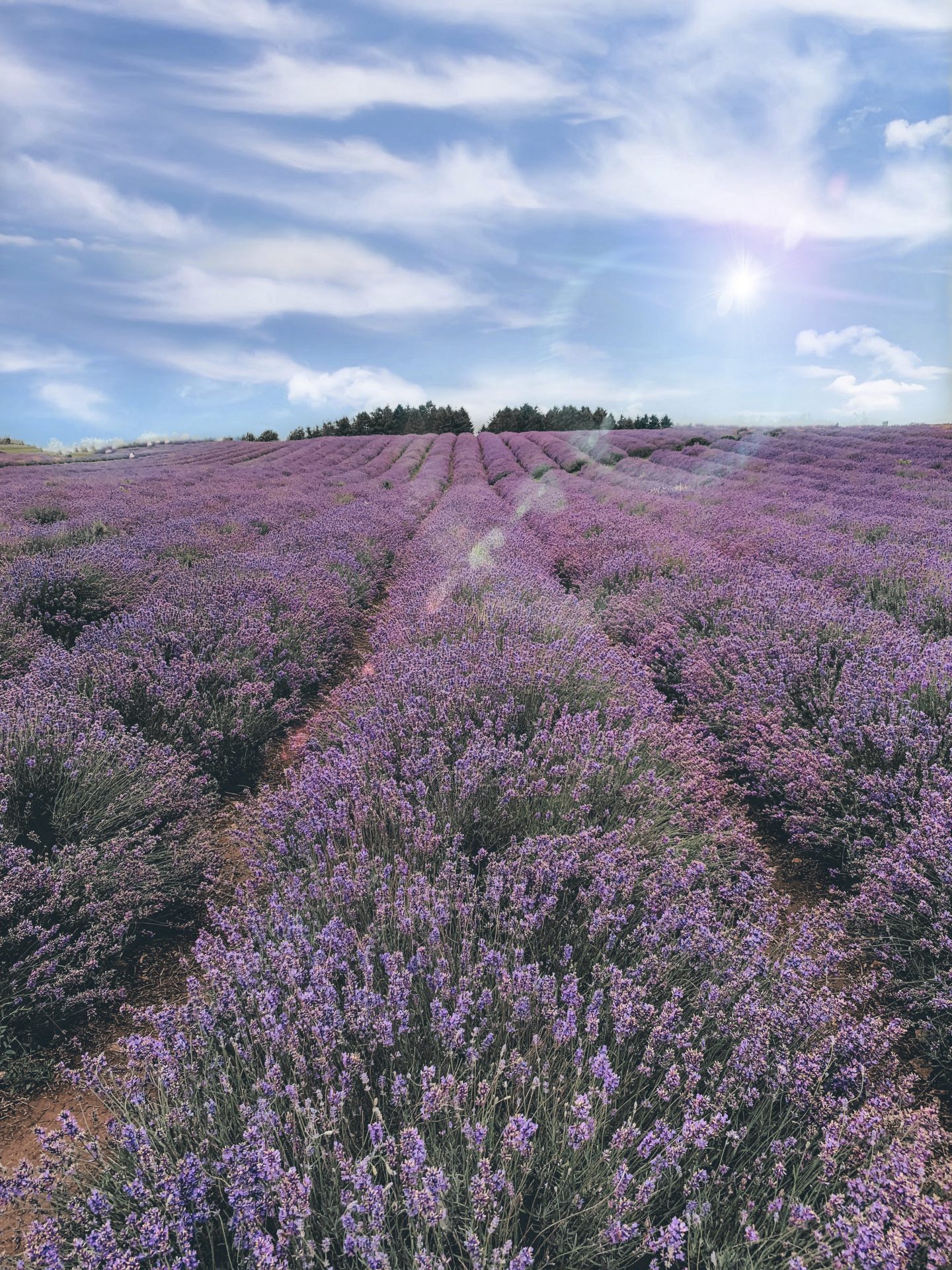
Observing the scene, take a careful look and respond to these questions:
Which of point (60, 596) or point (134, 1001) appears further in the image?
point (60, 596)

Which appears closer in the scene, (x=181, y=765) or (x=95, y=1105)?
(x=95, y=1105)

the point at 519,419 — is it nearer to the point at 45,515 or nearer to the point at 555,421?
the point at 555,421

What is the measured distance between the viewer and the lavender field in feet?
4.26

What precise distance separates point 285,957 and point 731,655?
11.8 ft

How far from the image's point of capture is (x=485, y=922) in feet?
6.93

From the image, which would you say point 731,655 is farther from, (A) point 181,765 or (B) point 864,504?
(B) point 864,504

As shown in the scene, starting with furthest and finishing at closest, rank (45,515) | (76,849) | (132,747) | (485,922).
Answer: (45,515) → (132,747) → (76,849) → (485,922)

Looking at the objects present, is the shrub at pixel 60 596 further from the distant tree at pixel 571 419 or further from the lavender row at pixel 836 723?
the distant tree at pixel 571 419

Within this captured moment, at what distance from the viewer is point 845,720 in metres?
3.34

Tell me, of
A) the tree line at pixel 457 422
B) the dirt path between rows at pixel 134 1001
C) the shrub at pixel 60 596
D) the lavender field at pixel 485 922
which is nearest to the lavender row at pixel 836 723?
the lavender field at pixel 485 922

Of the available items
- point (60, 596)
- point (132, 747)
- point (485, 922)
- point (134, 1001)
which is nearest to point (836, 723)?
point (485, 922)

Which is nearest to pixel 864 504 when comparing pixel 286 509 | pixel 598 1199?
pixel 286 509

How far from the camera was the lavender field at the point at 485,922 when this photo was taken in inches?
51.2

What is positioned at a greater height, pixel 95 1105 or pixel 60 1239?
pixel 60 1239
